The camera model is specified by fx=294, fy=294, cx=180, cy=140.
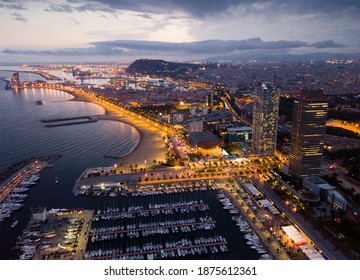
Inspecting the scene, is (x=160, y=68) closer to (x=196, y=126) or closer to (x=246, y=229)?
(x=196, y=126)

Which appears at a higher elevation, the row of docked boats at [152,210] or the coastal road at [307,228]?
the coastal road at [307,228]

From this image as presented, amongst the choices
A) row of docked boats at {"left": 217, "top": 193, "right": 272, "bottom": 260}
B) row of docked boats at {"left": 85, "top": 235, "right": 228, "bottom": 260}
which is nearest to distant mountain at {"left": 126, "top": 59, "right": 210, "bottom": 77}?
row of docked boats at {"left": 217, "top": 193, "right": 272, "bottom": 260}

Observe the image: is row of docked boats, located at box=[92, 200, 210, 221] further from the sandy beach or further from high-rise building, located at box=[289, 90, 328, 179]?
high-rise building, located at box=[289, 90, 328, 179]

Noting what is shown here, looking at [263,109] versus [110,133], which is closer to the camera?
[263,109]

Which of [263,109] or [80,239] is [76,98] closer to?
[263,109]

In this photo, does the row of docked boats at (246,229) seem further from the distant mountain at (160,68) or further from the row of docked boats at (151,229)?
the distant mountain at (160,68)

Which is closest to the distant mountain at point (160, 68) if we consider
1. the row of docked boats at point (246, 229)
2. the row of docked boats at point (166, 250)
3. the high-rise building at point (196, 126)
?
the high-rise building at point (196, 126)

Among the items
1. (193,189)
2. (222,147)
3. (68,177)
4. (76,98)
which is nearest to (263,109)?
(222,147)
